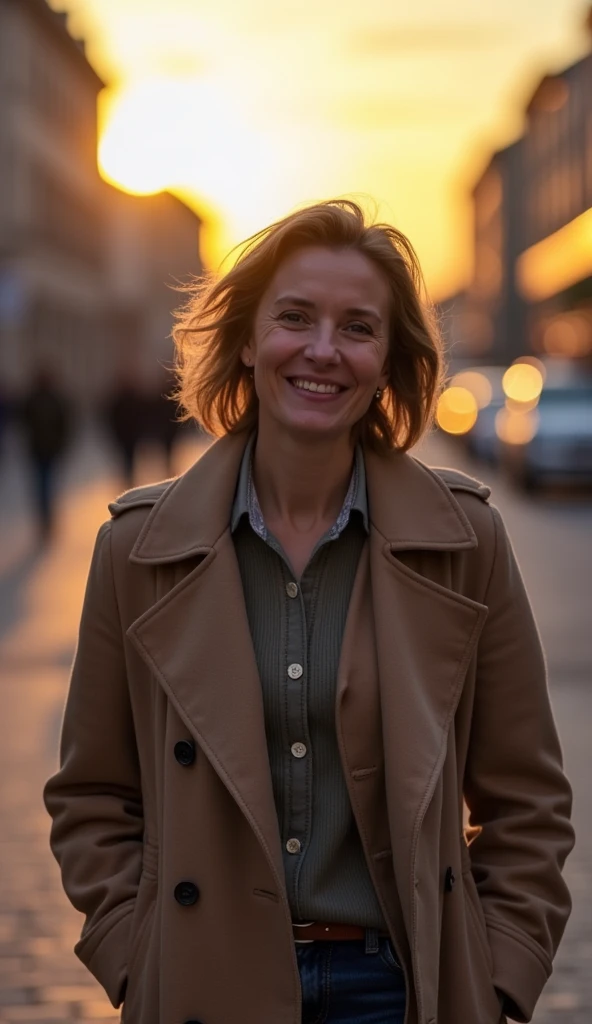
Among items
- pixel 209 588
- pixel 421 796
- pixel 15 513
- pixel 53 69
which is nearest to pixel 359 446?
pixel 209 588

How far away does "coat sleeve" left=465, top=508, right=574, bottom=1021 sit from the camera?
3.01 metres

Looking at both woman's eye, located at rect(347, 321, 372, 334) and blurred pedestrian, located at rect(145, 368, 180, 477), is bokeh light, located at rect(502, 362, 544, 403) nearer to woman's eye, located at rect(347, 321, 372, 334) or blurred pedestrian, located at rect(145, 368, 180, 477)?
blurred pedestrian, located at rect(145, 368, 180, 477)

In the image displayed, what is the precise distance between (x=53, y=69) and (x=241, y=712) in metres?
69.1

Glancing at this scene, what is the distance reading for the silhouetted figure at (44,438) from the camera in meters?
20.3

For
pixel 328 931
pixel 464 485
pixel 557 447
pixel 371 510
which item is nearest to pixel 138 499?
pixel 371 510

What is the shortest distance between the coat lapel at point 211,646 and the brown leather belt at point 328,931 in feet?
0.35

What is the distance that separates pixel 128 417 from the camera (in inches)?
998

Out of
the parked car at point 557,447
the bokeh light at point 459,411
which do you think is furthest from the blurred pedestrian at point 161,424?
the bokeh light at point 459,411

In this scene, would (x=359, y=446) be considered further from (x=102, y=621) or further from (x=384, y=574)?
(x=102, y=621)

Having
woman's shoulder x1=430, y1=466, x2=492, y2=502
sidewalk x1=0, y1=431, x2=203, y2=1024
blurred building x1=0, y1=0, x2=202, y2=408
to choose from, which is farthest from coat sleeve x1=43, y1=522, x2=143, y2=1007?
blurred building x1=0, y1=0, x2=202, y2=408

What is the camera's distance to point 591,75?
8388 cm

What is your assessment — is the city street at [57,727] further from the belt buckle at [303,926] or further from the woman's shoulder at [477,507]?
the belt buckle at [303,926]

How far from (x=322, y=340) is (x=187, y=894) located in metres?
0.87

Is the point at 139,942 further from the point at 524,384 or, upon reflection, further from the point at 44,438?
the point at 524,384
